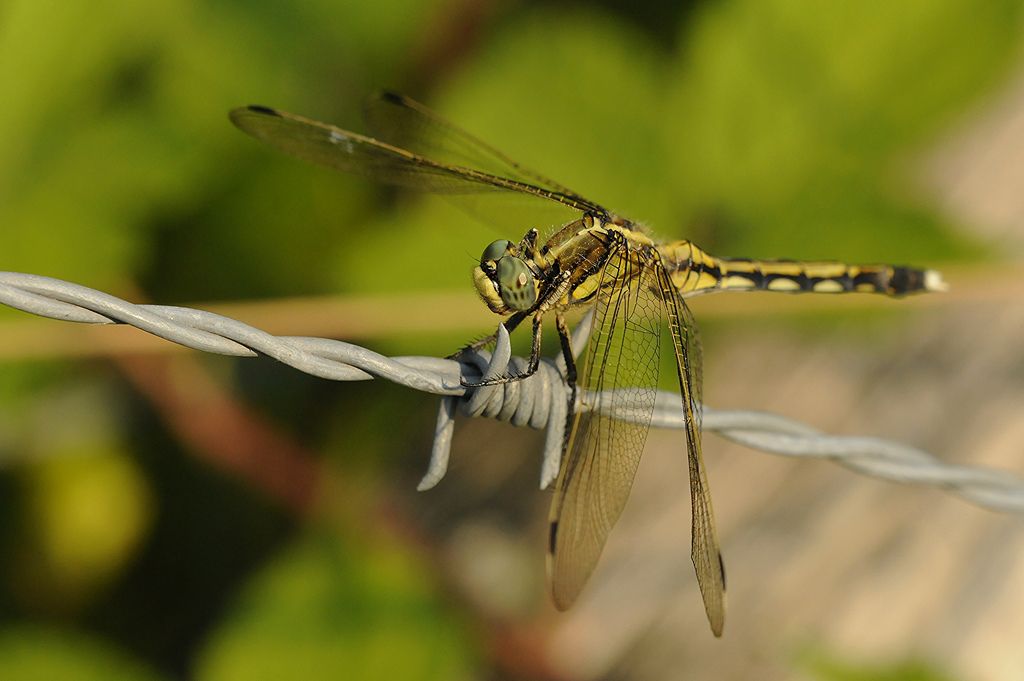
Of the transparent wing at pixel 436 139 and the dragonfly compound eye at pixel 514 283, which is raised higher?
the transparent wing at pixel 436 139

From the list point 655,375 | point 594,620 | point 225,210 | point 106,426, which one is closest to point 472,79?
point 225,210

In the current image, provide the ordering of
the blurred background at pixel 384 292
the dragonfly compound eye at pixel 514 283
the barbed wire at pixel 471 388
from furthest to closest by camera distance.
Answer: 1. the blurred background at pixel 384 292
2. the dragonfly compound eye at pixel 514 283
3. the barbed wire at pixel 471 388

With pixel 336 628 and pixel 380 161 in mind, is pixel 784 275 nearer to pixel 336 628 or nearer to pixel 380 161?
pixel 380 161

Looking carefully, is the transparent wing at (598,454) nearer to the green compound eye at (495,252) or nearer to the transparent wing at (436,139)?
the green compound eye at (495,252)

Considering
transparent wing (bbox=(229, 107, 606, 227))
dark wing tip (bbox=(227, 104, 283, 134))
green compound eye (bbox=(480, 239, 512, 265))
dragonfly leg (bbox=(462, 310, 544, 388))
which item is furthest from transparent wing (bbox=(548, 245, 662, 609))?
dark wing tip (bbox=(227, 104, 283, 134))

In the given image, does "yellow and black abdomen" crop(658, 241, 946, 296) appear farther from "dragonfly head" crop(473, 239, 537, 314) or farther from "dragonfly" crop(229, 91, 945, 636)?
"dragonfly head" crop(473, 239, 537, 314)

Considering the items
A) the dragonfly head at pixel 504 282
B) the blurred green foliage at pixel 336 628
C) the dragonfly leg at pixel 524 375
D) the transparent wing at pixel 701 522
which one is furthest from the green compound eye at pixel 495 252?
the blurred green foliage at pixel 336 628

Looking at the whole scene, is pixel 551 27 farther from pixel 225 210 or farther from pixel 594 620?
pixel 594 620
